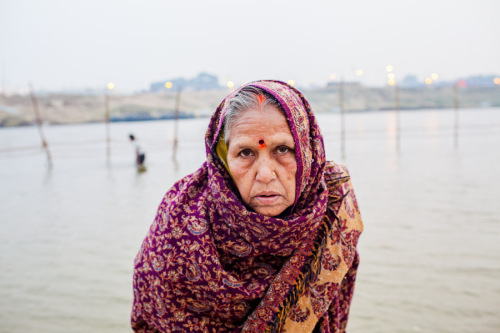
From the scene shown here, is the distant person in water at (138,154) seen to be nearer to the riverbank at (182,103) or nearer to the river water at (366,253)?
the river water at (366,253)

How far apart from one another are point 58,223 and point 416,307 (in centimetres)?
579

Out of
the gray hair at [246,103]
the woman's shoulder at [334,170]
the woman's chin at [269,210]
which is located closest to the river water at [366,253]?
the woman's shoulder at [334,170]

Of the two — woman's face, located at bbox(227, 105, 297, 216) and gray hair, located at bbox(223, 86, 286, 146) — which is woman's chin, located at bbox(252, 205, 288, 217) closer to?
woman's face, located at bbox(227, 105, 297, 216)

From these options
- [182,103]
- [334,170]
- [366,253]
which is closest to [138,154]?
[366,253]

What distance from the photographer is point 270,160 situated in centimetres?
130

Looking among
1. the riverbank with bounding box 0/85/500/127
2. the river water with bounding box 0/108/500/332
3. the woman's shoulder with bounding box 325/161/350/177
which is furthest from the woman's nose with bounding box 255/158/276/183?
the riverbank with bounding box 0/85/500/127

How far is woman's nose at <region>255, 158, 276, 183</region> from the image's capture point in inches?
50.4

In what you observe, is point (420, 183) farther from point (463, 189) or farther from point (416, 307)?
point (416, 307)

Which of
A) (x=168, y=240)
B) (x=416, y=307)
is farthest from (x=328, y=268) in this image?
(x=416, y=307)

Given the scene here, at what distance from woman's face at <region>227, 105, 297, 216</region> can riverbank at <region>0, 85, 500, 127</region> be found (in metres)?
70.8

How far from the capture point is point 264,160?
4.26 feet

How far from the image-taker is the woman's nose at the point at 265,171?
1279 millimetres

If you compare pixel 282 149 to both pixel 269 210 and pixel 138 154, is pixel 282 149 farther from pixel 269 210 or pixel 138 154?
pixel 138 154

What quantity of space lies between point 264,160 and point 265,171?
0.12 feet
